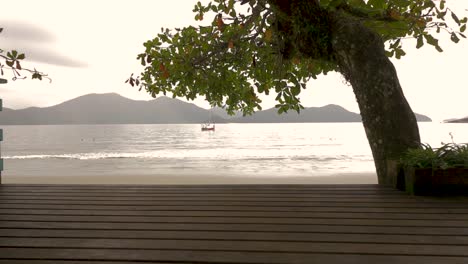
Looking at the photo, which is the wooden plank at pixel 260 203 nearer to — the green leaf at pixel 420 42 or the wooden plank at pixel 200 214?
the wooden plank at pixel 200 214

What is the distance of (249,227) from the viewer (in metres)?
3.98

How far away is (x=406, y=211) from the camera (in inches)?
181

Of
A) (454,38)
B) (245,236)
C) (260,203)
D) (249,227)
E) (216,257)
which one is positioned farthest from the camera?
(454,38)

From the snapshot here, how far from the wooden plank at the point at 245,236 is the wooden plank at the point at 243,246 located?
0.09m

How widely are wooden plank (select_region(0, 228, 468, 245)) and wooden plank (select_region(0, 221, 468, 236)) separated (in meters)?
0.10

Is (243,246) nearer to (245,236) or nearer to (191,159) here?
(245,236)

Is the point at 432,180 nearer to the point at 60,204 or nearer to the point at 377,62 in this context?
the point at 377,62

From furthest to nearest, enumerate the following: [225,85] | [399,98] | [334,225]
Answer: [225,85]
[399,98]
[334,225]

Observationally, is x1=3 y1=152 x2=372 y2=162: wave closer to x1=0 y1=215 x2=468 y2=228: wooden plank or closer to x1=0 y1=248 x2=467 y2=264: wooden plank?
x1=0 y1=215 x2=468 y2=228: wooden plank

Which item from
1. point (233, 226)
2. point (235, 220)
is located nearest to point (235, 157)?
point (235, 220)

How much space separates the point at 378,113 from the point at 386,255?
3.89 metres

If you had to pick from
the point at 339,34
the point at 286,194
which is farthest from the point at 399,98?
the point at 286,194

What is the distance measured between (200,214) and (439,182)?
3226 mm

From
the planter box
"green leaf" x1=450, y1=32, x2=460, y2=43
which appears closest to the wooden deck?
the planter box
